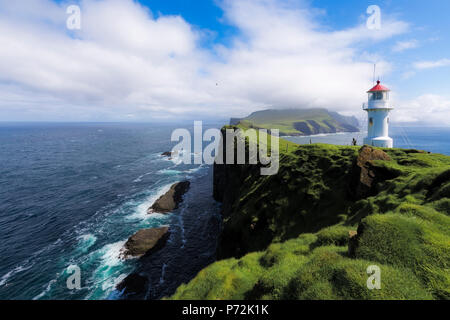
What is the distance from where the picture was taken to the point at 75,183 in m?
72.9

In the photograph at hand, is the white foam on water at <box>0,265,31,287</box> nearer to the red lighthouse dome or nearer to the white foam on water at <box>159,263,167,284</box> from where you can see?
the white foam on water at <box>159,263,167,284</box>

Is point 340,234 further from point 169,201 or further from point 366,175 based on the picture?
point 169,201

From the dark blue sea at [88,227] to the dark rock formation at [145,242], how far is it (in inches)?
62.8

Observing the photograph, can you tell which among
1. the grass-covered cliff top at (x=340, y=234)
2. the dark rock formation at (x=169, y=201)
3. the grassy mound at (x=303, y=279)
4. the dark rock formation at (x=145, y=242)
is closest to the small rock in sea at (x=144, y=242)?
the dark rock formation at (x=145, y=242)

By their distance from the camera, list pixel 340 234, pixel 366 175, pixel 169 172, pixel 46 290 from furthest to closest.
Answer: pixel 169 172, pixel 46 290, pixel 366 175, pixel 340 234

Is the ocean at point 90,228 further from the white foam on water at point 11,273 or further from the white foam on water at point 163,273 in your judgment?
the white foam on water at point 11,273

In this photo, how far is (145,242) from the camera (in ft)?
132

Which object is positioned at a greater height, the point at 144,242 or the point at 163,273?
the point at 144,242

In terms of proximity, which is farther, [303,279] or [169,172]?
[169,172]

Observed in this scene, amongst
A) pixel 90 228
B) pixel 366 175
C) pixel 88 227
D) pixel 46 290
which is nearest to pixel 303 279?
pixel 366 175

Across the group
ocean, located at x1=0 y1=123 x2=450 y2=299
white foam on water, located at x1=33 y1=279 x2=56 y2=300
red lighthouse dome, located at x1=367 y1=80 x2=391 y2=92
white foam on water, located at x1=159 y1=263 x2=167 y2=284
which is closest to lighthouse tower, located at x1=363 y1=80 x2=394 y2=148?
red lighthouse dome, located at x1=367 y1=80 x2=391 y2=92

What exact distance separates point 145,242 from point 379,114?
158 ft
